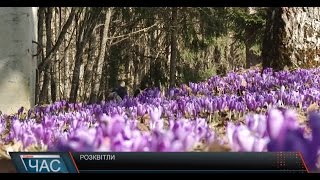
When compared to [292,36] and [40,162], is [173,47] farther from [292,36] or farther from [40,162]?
[40,162]

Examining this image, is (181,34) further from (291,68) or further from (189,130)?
(189,130)

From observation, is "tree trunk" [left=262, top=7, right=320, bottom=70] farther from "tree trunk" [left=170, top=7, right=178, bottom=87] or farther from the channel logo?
"tree trunk" [left=170, top=7, right=178, bottom=87]

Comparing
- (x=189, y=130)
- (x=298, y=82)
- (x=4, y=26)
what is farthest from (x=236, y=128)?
(x=4, y=26)

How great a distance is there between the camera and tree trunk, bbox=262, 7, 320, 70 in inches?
195

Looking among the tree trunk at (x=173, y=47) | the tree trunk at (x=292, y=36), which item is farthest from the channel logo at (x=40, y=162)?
the tree trunk at (x=173, y=47)

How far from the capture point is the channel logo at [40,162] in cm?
223

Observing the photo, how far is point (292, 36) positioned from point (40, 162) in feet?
11.7

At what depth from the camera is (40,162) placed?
2238 millimetres

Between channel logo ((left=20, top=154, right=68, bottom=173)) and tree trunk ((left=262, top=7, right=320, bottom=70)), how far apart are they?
3.29 metres

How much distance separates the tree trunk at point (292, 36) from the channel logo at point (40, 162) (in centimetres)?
329

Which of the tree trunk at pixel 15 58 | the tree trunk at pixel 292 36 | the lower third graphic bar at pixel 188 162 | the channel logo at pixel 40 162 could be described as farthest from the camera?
the tree trunk at pixel 292 36

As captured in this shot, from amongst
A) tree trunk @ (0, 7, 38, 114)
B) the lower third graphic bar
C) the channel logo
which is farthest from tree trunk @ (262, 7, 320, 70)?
the channel logo

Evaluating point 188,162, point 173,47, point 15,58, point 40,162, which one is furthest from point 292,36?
point 173,47

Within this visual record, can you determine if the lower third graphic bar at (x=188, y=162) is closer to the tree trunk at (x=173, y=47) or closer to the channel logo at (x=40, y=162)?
the channel logo at (x=40, y=162)
